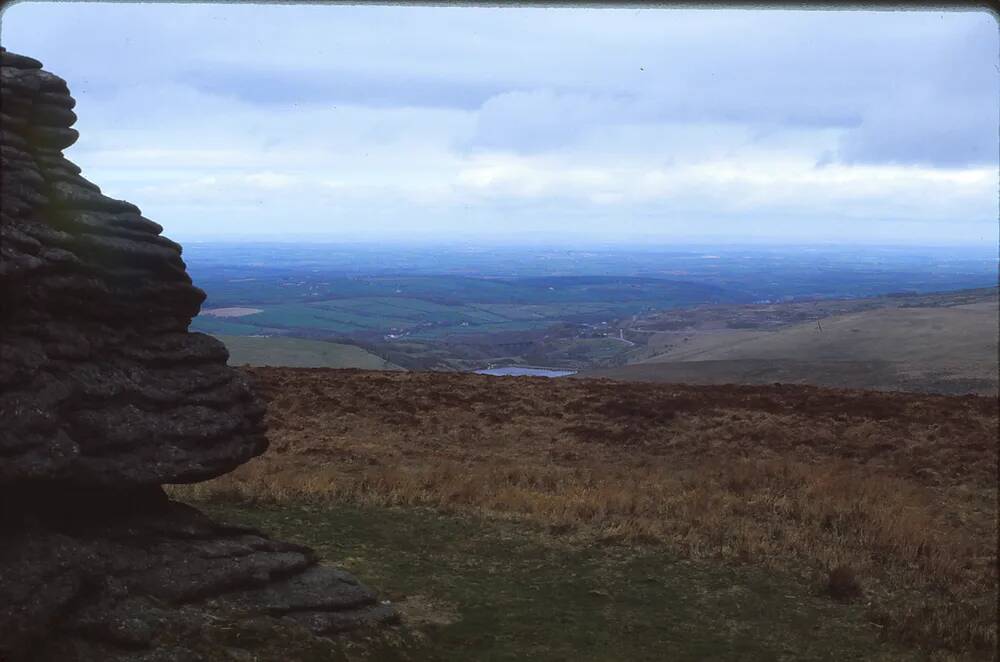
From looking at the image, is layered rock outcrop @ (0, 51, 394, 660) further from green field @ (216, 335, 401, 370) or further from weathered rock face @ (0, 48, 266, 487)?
green field @ (216, 335, 401, 370)

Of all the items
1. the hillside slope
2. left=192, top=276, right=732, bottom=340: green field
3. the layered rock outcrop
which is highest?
the layered rock outcrop

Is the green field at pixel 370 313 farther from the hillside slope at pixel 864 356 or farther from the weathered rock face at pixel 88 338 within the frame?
the weathered rock face at pixel 88 338

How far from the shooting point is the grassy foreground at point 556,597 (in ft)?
32.0

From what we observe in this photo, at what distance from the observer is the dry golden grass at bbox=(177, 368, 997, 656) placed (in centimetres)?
1329

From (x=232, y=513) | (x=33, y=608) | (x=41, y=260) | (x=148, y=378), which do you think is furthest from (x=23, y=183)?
(x=232, y=513)

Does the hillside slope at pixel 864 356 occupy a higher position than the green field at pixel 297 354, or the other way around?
the hillside slope at pixel 864 356

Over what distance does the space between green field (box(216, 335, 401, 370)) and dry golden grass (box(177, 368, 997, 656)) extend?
24.2 meters

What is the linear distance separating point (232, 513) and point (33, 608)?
7.30 metres

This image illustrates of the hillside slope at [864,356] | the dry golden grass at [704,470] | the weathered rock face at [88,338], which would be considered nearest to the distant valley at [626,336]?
the hillside slope at [864,356]

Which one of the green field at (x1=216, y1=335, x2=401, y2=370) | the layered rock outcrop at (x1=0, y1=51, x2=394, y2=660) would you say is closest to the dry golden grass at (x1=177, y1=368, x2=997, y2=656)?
the layered rock outcrop at (x1=0, y1=51, x2=394, y2=660)

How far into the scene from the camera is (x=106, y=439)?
28.1 feet

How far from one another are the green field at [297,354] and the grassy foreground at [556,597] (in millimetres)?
41150

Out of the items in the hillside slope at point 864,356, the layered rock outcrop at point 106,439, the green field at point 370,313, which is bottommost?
the green field at point 370,313

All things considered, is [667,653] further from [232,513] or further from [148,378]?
[232,513]
